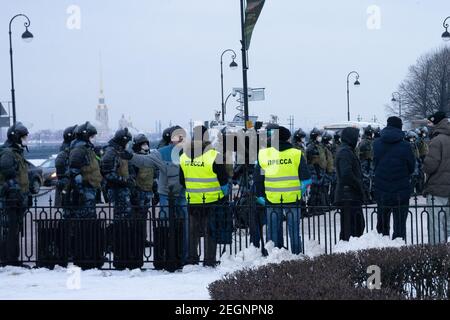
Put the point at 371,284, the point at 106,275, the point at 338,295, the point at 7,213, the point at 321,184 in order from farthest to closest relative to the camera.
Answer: the point at 321,184 → the point at 7,213 → the point at 106,275 → the point at 371,284 → the point at 338,295

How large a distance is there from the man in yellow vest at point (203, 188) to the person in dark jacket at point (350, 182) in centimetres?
164

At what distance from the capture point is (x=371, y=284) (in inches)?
301

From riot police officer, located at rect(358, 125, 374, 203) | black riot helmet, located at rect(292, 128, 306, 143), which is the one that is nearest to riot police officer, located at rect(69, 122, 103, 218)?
black riot helmet, located at rect(292, 128, 306, 143)

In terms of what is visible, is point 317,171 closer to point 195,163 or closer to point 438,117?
point 438,117

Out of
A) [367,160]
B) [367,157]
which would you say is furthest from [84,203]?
[367,160]

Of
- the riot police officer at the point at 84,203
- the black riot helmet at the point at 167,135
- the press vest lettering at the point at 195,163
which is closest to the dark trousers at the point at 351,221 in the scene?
the press vest lettering at the point at 195,163

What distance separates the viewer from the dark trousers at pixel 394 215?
38.4 feet

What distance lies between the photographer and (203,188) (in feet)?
39.2

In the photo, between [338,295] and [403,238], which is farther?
[403,238]

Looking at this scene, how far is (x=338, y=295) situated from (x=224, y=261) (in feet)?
17.8

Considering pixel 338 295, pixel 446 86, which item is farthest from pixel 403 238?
pixel 446 86

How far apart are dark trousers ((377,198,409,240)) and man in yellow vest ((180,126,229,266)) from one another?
84.8 inches
